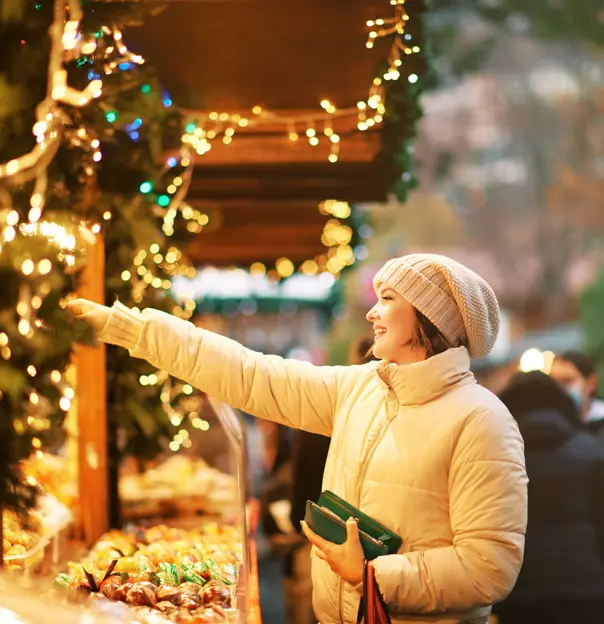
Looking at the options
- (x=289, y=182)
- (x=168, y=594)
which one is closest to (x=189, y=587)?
(x=168, y=594)

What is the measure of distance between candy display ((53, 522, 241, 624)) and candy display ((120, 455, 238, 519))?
1.58 m

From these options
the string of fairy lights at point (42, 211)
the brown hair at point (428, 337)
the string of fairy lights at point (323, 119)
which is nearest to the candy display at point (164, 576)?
the string of fairy lights at point (42, 211)

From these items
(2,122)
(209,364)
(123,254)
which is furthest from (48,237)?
(123,254)

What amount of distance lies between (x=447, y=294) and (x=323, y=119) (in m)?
2.35

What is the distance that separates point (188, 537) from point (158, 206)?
5.81 ft

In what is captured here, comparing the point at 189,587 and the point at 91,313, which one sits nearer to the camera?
the point at 91,313

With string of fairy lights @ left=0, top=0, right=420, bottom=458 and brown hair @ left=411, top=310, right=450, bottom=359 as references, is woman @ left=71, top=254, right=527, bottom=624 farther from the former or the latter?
string of fairy lights @ left=0, top=0, right=420, bottom=458

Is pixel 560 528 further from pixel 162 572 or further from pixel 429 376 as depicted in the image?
pixel 429 376

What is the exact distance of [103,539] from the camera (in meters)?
4.95

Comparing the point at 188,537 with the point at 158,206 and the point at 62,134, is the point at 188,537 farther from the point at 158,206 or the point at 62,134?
the point at 62,134

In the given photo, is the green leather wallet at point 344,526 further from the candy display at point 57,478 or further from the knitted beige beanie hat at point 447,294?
the candy display at point 57,478

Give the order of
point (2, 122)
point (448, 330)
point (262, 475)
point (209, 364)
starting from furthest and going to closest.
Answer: point (262, 475) < point (209, 364) < point (448, 330) < point (2, 122)

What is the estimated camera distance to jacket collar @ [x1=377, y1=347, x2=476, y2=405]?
3062 millimetres

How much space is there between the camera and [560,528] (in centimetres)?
490
